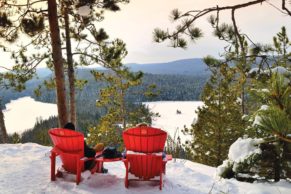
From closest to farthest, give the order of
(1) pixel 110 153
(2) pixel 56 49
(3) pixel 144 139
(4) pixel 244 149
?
(4) pixel 244 149 → (3) pixel 144 139 → (1) pixel 110 153 → (2) pixel 56 49

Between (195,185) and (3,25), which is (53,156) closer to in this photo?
(195,185)

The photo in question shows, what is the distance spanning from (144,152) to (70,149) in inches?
49.9

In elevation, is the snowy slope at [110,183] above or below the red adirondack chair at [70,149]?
below

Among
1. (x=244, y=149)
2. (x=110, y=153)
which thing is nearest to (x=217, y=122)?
(x=110, y=153)

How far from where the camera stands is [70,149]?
637cm

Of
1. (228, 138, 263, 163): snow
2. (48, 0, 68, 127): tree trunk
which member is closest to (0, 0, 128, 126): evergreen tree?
(48, 0, 68, 127): tree trunk

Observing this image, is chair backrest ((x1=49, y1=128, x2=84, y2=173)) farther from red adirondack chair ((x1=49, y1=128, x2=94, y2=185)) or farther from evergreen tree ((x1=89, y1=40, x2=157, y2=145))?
evergreen tree ((x1=89, y1=40, x2=157, y2=145))

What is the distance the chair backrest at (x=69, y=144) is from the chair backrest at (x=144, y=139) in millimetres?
Result: 787

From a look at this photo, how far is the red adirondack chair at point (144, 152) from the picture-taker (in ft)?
20.3

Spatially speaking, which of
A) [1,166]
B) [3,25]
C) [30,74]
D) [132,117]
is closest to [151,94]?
[132,117]

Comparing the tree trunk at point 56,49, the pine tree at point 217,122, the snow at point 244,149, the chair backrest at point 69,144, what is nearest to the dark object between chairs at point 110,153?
the chair backrest at point 69,144

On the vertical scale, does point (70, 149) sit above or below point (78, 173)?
above

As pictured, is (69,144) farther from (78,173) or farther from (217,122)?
(217,122)

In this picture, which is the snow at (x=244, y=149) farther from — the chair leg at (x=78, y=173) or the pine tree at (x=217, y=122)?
the pine tree at (x=217, y=122)
